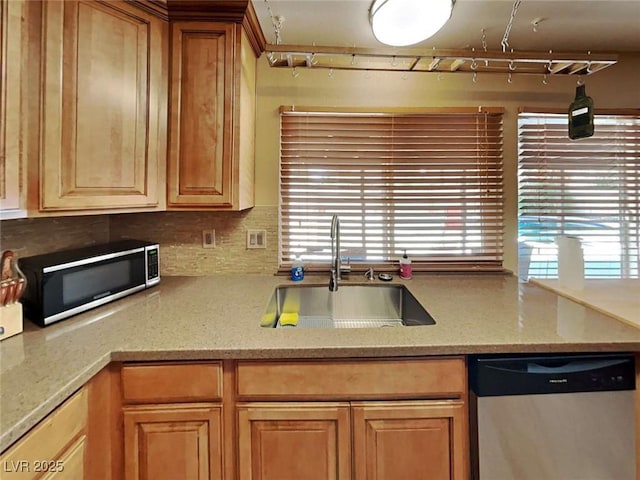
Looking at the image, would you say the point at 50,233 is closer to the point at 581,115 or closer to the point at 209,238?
the point at 209,238

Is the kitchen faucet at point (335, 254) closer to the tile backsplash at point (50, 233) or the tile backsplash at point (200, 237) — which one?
the tile backsplash at point (200, 237)

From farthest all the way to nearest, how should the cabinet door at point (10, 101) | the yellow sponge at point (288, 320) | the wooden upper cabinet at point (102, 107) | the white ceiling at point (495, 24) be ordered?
1. the yellow sponge at point (288, 320)
2. the white ceiling at point (495, 24)
3. the wooden upper cabinet at point (102, 107)
4. the cabinet door at point (10, 101)

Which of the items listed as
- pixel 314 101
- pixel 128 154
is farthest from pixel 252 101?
pixel 128 154

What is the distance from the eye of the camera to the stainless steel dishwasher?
1.04m

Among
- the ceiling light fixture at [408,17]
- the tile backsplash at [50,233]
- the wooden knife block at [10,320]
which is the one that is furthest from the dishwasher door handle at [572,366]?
the tile backsplash at [50,233]

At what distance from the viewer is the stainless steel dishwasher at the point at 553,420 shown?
104 cm

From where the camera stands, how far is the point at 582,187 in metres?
1.95

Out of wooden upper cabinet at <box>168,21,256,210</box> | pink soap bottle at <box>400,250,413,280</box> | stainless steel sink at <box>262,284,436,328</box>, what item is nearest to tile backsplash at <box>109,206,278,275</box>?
stainless steel sink at <box>262,284,436,328</box>

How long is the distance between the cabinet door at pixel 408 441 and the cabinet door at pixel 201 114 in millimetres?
1061

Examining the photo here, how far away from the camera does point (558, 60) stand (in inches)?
56.7

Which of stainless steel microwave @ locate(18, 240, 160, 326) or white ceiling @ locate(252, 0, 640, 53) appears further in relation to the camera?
white ceiling @ locate(252, 0, 640, 53)

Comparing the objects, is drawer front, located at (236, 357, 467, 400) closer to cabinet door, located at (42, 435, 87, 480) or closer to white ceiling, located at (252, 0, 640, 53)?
cabinet door, located at (42, 435, 87, 480)

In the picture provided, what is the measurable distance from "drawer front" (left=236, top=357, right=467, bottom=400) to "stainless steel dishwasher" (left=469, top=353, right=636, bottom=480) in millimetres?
115

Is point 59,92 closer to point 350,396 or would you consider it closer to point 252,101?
point 252,101
